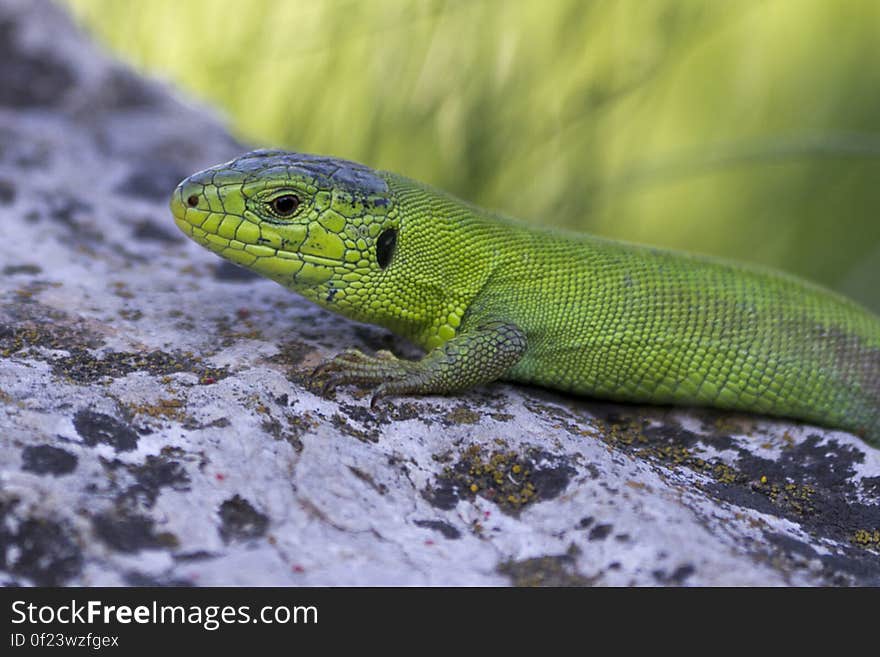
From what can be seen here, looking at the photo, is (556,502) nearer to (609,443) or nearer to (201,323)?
(609,443)

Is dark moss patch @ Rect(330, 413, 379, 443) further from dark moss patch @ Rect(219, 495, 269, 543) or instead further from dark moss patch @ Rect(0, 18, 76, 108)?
dark moss patch @ Rect(0, 18, 76, 108)

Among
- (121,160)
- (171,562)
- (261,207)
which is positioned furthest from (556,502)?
(121,160)

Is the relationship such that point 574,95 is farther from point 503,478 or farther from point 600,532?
point 600,532

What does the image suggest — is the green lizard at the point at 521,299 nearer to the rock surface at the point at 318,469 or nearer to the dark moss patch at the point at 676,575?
the rock surface at the point at 318,469

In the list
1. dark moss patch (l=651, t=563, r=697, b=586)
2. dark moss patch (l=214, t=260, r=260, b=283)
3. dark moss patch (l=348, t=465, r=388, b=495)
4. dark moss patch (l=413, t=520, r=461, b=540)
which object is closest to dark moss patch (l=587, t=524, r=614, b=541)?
dark moss patch (l=651, t=563, r=697, b=586)

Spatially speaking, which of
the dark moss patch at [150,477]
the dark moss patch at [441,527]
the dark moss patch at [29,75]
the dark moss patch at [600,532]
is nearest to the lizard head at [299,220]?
the dark moss patch at [150,477]

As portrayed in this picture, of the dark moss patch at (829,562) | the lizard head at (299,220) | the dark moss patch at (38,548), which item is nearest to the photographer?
the dark moss patch at (38,548)

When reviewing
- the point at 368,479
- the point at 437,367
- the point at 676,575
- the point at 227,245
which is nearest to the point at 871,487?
the point at 676,575
